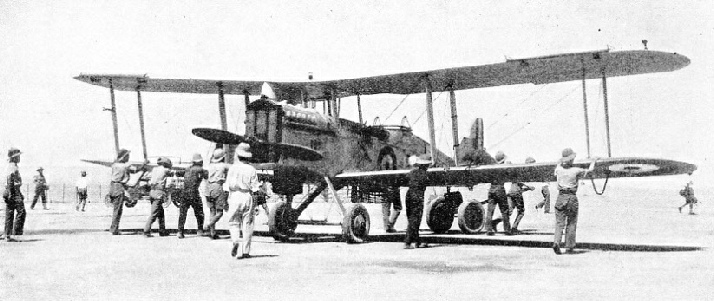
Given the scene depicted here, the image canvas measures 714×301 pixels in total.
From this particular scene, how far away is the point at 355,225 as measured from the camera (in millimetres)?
13945

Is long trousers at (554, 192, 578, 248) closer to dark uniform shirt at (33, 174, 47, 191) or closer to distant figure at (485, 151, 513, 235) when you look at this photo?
distant figure at (485, 151, 513, 235)

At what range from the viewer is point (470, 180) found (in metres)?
15.1

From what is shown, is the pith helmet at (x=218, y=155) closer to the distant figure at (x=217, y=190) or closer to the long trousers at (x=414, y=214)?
the distant figure at (x=217, y=190)

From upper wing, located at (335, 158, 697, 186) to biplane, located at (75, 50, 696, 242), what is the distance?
19mm

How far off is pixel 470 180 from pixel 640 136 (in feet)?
271

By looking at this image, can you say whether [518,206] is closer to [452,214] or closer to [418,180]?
[452,214]

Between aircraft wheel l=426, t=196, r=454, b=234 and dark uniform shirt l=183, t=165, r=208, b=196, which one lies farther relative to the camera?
aircraft wheel l=426, t=196, r=454, b=234

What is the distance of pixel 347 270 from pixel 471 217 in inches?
348

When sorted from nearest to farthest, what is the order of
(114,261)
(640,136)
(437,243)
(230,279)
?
1. (230,279)
2. (114,261)
3. (437,243)
4. (640,136)

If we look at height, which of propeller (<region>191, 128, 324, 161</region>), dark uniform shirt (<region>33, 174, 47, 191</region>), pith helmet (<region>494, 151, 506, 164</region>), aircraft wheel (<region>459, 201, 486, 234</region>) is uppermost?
propeller (<region>191, 128, 324, 161</region>)

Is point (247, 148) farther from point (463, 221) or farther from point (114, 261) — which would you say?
point (463, 221)

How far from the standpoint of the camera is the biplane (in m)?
13.4

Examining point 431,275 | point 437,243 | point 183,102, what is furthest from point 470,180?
point 183,102

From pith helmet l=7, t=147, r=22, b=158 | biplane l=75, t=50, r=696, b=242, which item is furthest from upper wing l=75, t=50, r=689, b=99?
pith helmet l=7, t=147, r=22, b=158
